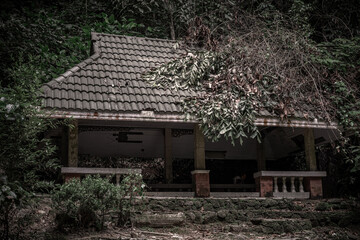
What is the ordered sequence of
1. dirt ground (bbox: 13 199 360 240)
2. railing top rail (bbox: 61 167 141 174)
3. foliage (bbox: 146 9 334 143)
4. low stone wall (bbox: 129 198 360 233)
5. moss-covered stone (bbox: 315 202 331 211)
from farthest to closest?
1. foliage (bbox: 146 9 334 143)
2. moss-covered stone (bbox: 315 202 331 211)
3. railing top rail (bbox: 61 167 141 174)
4. low stone wall (bbox: 129 198 360 233)
5. dirt ground (bbox: 13 199 360 240)

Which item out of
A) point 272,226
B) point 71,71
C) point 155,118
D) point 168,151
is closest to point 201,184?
point 155,118

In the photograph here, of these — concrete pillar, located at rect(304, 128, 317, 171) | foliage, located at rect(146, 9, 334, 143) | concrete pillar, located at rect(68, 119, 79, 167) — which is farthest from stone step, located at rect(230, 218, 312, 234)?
concrete pillar, located at rect(68, 119, 79, 167)

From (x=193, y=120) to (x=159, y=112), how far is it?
747mm

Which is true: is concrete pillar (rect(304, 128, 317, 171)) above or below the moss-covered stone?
above

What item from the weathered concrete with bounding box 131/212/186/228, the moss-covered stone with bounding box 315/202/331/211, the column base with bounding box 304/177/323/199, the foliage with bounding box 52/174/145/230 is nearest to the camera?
the foliage with bounding box 52/174/145/230

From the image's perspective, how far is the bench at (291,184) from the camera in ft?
33.4

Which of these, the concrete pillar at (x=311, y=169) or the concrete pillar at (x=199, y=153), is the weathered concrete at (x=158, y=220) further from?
the concrete pillar at (x=311, y=169)

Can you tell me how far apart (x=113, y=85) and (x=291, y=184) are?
4695 millimetres

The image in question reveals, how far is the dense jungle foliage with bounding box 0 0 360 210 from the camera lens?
273 inches

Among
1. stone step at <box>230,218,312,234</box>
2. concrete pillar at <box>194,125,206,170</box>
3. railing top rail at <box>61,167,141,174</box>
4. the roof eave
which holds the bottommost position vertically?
stone step at <box>230,218,312,234</box>

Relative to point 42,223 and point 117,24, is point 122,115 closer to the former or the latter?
point 42,223

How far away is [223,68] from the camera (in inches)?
428

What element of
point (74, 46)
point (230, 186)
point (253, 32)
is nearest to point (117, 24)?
point (74, 46)

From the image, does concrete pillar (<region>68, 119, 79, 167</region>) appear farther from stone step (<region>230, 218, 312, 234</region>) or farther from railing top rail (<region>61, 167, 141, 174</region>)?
stone step (<region>230, 218, 312, 234</region>)
